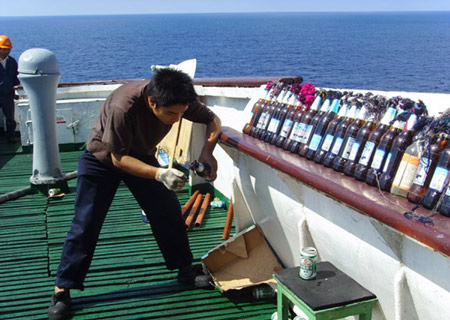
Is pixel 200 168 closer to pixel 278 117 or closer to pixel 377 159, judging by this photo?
pixel 278 117

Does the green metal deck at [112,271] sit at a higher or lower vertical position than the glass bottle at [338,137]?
lower

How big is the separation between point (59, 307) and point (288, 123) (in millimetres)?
2045

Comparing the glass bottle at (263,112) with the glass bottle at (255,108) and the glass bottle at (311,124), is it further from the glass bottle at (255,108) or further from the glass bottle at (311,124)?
Result: the glass bottle at (311,124)

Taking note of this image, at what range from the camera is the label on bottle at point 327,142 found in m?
3.34

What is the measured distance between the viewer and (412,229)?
7.47 feet

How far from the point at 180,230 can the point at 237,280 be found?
57 cm

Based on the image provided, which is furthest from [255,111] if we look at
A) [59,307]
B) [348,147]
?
[59,307]

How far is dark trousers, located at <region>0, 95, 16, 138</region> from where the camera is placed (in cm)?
894

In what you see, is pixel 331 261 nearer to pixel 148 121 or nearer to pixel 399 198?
pixel 399 198

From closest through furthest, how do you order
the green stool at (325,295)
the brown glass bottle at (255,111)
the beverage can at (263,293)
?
the green stool at (325,295) → the beverage can at (263,293) → the brown glass bottle at (255,111)

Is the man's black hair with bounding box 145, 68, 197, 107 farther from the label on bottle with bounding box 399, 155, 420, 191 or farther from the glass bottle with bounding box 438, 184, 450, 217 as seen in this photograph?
the glass bottle with bounding box 438, 184, 450, 217

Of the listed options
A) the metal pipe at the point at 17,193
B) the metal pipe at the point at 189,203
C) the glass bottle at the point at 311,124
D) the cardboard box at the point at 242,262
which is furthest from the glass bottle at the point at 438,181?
the metal pipe at the point at 17,193

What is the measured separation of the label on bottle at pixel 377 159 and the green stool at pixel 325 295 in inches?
25.9

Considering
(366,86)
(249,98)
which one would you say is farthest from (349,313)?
(366,86)
